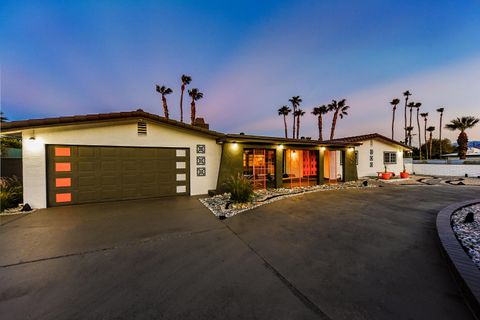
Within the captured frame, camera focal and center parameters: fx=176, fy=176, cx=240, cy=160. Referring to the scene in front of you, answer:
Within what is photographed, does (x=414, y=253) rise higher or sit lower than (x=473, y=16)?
lower

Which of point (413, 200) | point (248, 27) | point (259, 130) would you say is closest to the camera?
point (413, 200)

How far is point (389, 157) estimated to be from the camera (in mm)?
15812

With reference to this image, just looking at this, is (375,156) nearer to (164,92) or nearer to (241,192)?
(241,192)

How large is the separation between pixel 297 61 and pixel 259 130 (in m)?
20.0

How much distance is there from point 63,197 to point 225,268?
23.7ft

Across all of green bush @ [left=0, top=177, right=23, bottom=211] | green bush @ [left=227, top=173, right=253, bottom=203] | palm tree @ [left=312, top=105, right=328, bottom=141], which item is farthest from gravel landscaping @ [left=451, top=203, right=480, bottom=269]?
palm tree @ [left=312, top=105, right=328, bottom=141]

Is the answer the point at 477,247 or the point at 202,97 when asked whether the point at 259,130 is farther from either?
the point at 477,247

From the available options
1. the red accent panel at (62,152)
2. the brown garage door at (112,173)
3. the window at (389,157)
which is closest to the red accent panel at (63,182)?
the brown garage door at (112,173)

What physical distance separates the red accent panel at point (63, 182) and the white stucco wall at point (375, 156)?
57.3 ft

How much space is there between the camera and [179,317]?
1796 millimetres

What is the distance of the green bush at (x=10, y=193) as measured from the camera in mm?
5758

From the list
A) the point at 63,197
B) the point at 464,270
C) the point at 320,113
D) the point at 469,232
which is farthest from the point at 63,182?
the point at 320,113

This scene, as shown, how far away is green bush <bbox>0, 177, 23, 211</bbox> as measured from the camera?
5758mm

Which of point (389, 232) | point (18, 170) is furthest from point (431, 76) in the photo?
point (18, 170)
